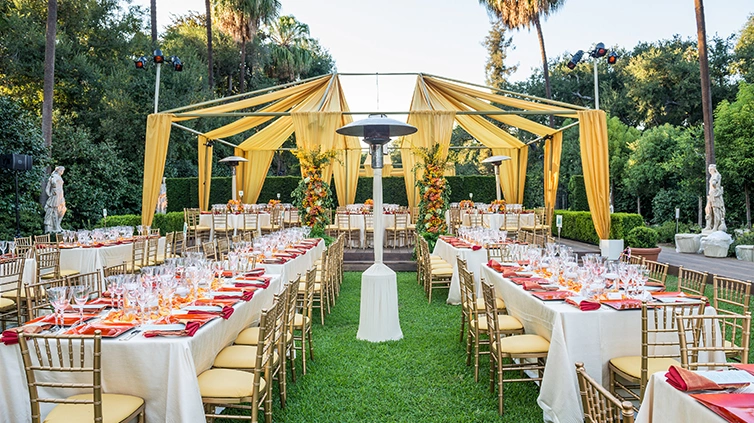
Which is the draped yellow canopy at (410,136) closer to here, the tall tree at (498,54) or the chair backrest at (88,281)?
the chair backrest at (88,281)

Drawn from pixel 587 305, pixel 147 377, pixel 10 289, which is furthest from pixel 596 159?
pixel 10 289

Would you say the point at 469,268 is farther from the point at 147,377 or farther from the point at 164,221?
the point at 164,221

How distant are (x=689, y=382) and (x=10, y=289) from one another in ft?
22.9

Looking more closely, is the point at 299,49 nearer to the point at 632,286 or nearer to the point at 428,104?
the point at 428,104

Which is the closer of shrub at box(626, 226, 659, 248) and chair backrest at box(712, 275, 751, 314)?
chair backrest at box(712, 275, 751, 314)

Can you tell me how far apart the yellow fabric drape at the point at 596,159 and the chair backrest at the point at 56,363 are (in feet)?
28.0

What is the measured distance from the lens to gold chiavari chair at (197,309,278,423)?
2885 mm

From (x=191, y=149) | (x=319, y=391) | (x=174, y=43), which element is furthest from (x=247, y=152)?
(x=319, y=391)

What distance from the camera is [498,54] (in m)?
28.6

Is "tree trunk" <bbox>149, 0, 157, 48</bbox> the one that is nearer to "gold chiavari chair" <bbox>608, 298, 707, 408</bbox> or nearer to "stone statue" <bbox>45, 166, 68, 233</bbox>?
"stone statue" <bbox>45, 166, 68, 233</bbox>

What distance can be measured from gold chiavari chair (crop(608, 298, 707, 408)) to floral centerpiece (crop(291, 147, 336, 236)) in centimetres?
737

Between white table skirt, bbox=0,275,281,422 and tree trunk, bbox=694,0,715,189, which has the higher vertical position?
tree trunk, bbox=694,0,715,189

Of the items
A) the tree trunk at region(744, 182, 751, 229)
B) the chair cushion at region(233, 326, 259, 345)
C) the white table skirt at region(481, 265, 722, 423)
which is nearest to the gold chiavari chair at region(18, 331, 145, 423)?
the chair cushion at region(233, 326, 259, 345)

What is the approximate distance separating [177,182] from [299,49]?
10627 millimetres
